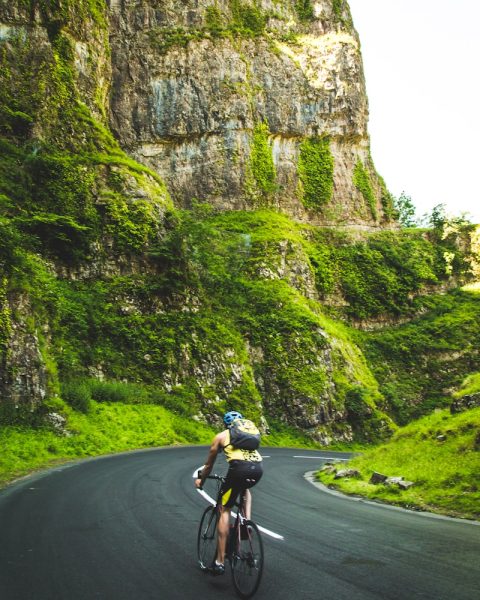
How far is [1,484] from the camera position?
37.3ft

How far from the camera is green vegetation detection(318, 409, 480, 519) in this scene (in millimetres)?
10156

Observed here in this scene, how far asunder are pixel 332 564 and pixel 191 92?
162 feet

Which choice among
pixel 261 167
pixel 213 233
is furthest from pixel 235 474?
pixel 261 167

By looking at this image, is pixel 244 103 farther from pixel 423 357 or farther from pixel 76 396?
pixel 76 396

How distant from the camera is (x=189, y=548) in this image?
6418 mm

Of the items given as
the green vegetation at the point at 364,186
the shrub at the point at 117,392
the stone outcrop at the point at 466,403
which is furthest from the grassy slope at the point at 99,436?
the green vegetation at the point at 364,186

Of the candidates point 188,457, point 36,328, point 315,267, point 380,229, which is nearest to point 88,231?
point 36,328

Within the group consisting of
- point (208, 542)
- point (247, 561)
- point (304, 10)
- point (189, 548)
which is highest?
point (304, 10)

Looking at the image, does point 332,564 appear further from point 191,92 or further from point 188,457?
point 191,92

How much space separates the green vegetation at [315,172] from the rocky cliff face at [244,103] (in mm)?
123

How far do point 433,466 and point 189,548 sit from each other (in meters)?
8.35

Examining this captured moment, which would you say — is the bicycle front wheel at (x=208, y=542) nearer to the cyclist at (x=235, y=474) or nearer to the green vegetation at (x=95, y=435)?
the cyclist at (x=235, y=474)

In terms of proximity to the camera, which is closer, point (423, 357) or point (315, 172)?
point (423, 357)

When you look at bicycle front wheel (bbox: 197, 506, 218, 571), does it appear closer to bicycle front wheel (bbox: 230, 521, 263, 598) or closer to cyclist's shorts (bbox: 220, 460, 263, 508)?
cyclist's shorts (bbox: 220, 460, 263, 508)
